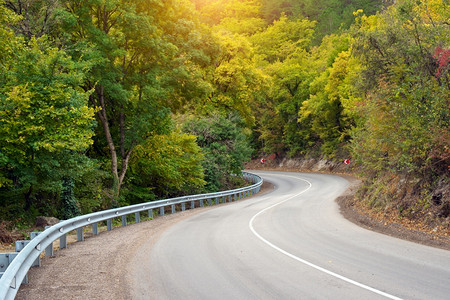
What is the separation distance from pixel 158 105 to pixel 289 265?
1699 cm

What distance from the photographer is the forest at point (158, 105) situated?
44.9 ft

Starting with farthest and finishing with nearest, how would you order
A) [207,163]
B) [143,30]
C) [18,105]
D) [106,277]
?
[207,163] → [143,30] → [18,105] → [106,277]

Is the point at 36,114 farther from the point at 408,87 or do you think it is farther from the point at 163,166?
the point at 408,87

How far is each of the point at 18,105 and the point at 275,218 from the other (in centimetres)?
1036

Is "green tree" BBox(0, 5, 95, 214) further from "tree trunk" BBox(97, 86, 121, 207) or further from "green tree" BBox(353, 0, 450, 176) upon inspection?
"green tree" BBox(353, 0, 450, 176)

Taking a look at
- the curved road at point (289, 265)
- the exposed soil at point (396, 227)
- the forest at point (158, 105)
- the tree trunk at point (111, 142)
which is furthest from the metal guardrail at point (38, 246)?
the exposed soil at point (396, 227)

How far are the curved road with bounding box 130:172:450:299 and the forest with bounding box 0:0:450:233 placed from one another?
130 inches

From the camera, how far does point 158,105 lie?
2389 centimetres

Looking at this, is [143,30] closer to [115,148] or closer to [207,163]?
[115,148]

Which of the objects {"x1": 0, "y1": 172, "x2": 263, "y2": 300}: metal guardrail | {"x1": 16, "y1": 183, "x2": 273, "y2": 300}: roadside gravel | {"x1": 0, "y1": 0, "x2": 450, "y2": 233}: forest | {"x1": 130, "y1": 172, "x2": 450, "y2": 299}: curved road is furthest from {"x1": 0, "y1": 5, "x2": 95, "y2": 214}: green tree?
{"x1": 130, "y1": 172, "x2": 450, "y2": 299}: curved road

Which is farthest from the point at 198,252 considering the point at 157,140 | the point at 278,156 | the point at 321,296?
the point at 278,156

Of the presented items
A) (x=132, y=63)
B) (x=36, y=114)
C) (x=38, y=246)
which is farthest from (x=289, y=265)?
(x=132, y=63)

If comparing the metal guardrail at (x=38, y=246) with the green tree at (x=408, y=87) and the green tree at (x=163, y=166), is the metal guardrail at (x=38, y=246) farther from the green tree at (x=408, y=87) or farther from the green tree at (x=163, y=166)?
the green tree at (x=408, y=87)

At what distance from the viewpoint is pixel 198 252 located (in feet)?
33.4
